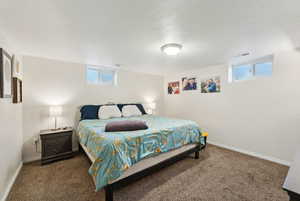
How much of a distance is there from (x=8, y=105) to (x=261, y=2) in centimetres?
328

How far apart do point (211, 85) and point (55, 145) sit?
4.04m

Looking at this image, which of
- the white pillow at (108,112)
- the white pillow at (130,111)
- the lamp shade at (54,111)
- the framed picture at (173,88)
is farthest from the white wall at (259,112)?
the lamp shade at (54,111)

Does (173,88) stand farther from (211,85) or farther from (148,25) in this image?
(148,25)

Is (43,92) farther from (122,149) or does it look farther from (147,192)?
(147,192)

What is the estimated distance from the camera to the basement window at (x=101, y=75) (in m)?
3.49

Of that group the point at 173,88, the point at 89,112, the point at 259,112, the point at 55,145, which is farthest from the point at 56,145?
the point at 259,112

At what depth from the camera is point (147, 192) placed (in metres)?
1.69

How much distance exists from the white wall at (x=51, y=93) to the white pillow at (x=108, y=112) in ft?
1.26

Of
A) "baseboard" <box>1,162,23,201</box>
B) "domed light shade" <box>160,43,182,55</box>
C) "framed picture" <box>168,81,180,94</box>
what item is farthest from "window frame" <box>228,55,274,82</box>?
"baseboard" <box>1,162,23,201</box>

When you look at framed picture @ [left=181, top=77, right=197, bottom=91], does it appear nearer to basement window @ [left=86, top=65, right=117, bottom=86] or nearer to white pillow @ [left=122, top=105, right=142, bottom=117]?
white pillow @ [left=122, top=105, right=142, bottom=117]

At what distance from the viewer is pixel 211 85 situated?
357cm

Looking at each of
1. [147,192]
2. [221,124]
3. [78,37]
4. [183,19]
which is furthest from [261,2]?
[221,124]

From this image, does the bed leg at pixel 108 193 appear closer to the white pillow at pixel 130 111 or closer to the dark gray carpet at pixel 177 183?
the dark gray carpet at pixel 177 183

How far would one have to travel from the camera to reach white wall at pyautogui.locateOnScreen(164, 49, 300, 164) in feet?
7.66
